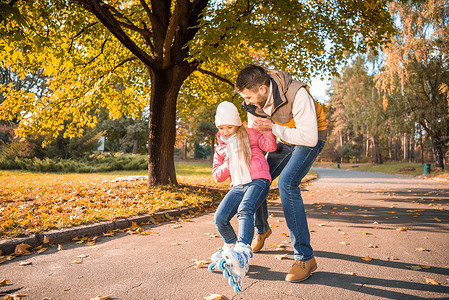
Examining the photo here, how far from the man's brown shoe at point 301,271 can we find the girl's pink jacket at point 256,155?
880 millimetres

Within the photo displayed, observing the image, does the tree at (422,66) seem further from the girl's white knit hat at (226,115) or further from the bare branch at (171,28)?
the girl's white knit hat at (226,115)

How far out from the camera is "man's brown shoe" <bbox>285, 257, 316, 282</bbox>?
2928 mm

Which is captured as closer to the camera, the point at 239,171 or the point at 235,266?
the point at 235,266

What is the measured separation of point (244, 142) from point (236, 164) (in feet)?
0.81

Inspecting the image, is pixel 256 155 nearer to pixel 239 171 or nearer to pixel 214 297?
pixel 239 171

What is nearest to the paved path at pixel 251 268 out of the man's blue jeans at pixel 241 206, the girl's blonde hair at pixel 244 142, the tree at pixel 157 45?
the man's blue jeans at pixel 241 206

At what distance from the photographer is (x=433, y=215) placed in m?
6.54

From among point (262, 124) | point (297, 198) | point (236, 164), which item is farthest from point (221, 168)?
point (297, 198)

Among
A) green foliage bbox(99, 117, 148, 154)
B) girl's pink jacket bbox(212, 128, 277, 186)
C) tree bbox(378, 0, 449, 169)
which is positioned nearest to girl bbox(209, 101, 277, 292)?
girl's pink jacket bbox(212, 128, 277, 186)

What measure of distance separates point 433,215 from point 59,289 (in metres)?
6.85

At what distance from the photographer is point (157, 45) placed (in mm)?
9328

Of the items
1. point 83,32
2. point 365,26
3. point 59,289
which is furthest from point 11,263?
point 365,26

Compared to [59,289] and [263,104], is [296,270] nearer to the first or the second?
[263,104]

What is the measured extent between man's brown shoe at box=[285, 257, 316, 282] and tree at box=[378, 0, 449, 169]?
67.4 ft
